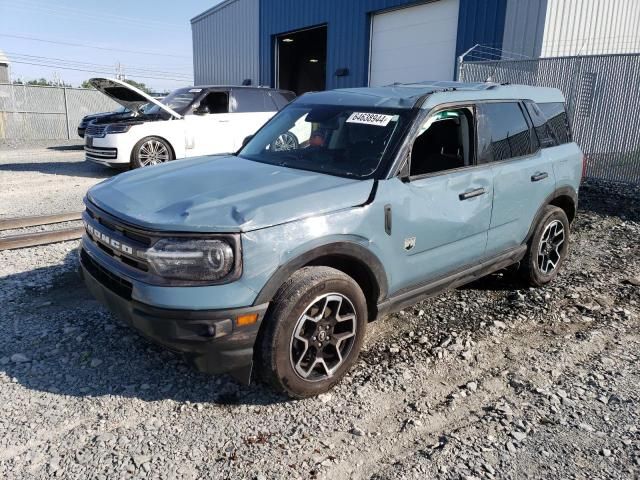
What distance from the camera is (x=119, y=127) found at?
9758mm

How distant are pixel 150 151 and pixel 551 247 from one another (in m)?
7.79

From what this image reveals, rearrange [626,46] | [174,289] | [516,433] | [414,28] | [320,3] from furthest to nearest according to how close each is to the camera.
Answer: [320,3]
[414,28]
[626,46]
[516,433]
[174,289]

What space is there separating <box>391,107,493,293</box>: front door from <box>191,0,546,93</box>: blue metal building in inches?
345

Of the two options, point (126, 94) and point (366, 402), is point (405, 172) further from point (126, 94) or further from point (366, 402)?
point (126, 94)

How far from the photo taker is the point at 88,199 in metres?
3.40

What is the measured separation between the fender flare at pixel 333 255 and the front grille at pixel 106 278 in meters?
0.76

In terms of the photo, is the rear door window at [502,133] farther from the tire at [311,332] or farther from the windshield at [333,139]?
the tire at [311,332]

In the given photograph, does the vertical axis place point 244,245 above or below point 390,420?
above

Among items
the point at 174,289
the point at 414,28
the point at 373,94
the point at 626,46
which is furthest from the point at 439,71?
the point at 174,289

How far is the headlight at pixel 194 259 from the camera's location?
2598 millimetres

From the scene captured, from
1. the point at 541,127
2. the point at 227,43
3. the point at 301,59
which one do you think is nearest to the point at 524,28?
the point at 541,127

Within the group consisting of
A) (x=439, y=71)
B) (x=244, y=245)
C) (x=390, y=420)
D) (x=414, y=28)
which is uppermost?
(x=414, y=28)

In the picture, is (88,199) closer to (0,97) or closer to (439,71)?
(439,71)

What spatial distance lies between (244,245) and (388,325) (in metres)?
1.82
